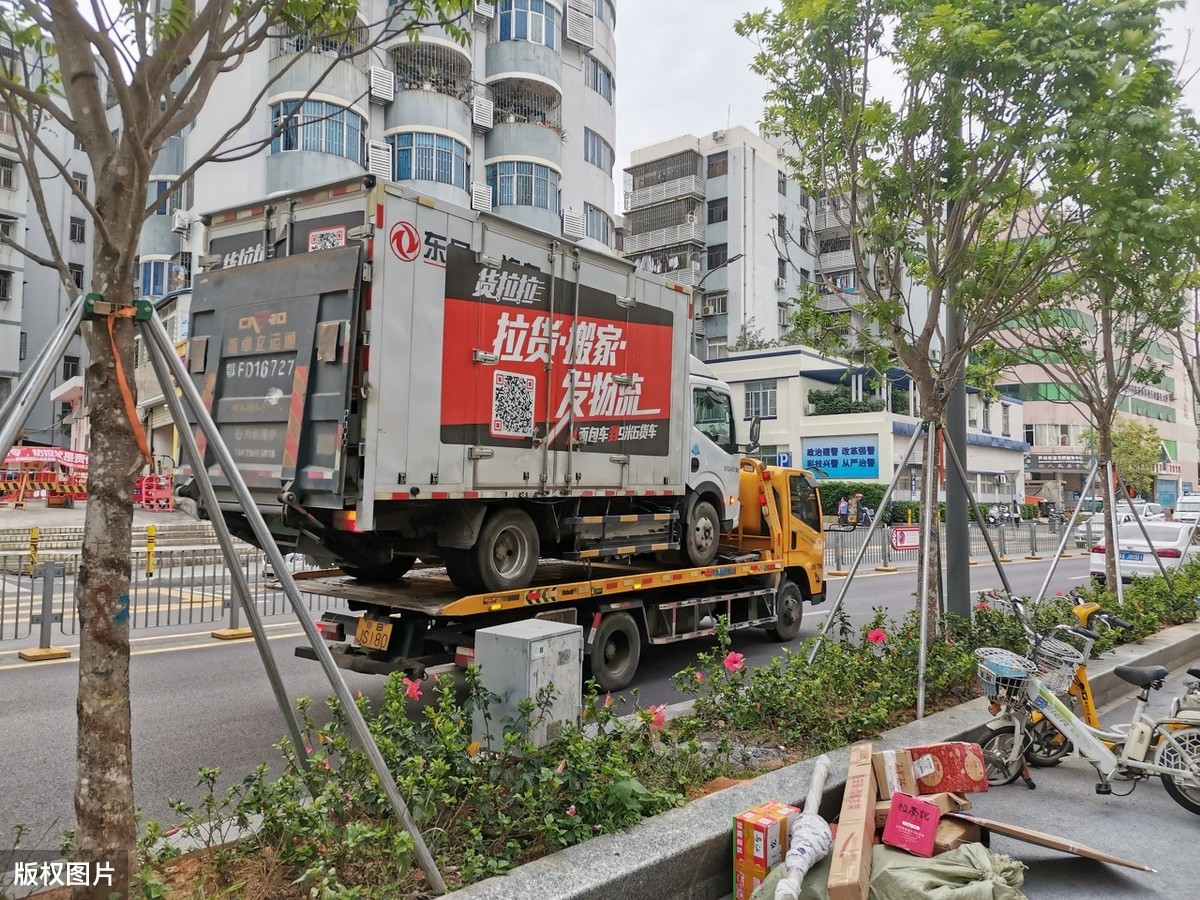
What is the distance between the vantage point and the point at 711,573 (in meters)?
9.38

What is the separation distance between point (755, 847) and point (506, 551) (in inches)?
166

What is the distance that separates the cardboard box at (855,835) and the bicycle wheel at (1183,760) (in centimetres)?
207

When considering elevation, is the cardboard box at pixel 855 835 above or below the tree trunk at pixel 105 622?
below

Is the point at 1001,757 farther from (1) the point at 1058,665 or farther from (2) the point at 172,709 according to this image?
(2) the point at 172,709

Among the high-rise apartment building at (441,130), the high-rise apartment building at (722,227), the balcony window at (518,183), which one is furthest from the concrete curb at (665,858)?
the high-rise apartment building at (722,227)

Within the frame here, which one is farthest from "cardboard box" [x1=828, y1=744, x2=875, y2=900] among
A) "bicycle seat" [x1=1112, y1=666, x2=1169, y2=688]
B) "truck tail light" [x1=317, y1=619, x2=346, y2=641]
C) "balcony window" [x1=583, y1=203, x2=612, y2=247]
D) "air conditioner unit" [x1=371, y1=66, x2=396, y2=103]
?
"balcony window" [x1=583, y1=203, x2=612, y2=247]

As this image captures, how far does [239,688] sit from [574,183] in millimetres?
31197

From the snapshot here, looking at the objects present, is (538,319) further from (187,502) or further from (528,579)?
(187,502)

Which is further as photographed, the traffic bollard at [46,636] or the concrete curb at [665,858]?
the traffic bollard at [46,636]

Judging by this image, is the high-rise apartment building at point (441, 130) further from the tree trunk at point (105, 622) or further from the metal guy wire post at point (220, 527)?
the tree trunk at point (105, 622)

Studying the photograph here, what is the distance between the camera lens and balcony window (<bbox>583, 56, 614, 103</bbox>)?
3762 cm

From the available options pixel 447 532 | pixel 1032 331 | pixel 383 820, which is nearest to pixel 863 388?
pixel 1032 331

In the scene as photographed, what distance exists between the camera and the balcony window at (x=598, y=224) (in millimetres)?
36625

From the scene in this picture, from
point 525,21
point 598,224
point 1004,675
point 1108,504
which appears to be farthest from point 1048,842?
point 525,21
